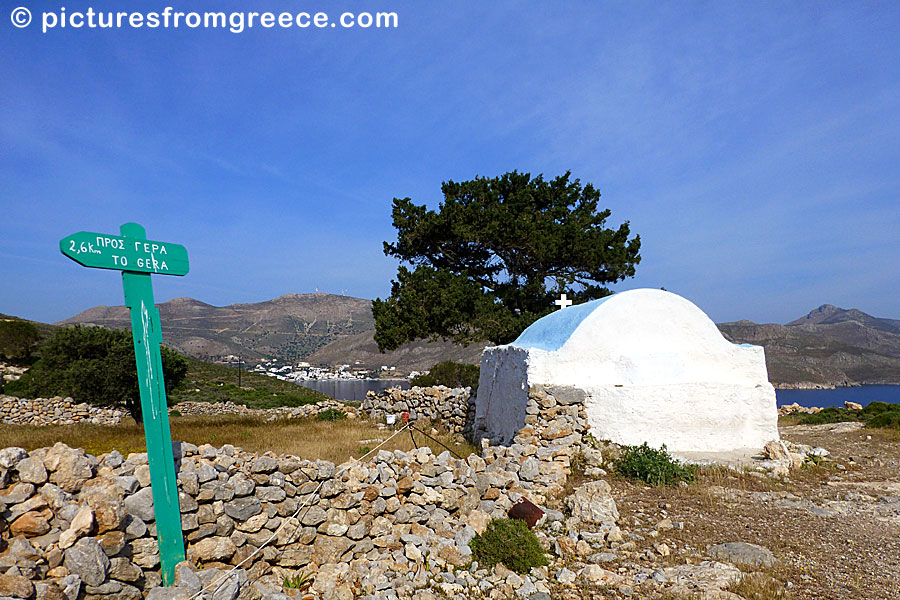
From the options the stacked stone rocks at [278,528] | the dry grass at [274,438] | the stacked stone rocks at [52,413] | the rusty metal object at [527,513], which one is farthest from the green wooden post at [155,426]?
the stacked stone rocks at [52,413]

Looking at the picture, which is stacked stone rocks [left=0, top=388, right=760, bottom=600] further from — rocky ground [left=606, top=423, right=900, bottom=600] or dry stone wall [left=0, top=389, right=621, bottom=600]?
rocky ground [left=606, top=423, right=900, bottom=600]

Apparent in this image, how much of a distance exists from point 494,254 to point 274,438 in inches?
A: 477

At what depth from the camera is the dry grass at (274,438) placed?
10.1 m

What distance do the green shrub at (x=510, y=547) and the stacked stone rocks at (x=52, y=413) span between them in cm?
1667

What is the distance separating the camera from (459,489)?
613 centimetres

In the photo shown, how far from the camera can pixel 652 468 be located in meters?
7.66

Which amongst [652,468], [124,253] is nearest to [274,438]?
[652,468]

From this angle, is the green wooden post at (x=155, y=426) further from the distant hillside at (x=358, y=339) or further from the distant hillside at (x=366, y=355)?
the distant hillside at (x=366, y=355)

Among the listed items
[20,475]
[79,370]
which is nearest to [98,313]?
[79,370]

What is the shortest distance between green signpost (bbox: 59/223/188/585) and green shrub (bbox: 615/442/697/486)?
6.35m

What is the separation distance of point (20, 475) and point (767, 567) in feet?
21.9

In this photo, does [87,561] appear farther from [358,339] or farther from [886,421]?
[358,339]

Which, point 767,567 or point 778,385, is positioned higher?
point 767,567

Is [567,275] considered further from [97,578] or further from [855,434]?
[97,578]
